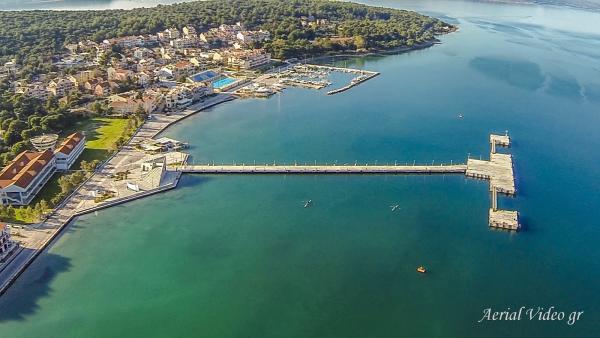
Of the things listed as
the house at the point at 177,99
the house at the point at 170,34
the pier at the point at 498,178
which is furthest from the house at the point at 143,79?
the pier at the point at 498,178

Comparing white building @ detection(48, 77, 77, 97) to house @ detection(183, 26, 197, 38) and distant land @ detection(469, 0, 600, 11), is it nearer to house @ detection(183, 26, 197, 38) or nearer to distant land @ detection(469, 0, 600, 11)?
house @ detection(183, 26, 197, 38)

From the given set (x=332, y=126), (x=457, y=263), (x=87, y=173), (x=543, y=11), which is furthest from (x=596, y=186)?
(x=543, y=11)

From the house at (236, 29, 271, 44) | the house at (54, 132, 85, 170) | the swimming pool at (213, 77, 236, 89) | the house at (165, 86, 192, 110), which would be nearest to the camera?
the house at (54, 132, 85, 170)

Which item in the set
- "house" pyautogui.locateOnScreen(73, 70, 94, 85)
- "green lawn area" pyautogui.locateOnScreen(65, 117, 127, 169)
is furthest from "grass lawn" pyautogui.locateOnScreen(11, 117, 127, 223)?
"house" pyautogui.locateOnScreen(73, 70, 94, 85)

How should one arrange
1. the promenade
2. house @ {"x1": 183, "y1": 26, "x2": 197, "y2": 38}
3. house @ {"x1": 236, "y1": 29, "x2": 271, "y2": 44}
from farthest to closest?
1. house @ {"x1": 183, "y1": 26, "x2": 197, "y2": 38}
2. house @ {"x1": 236, "y1": 29, "x2": 271, "y2": 44}
3. the promenade

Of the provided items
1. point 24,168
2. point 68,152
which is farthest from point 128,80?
point 24,168

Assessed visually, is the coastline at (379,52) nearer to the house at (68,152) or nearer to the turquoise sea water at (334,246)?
the turquoise sea water at (334,246)

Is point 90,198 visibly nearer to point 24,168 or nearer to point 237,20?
point 24,168

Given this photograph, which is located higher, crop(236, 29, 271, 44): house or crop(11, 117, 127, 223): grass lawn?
crop(236, 29, 271, 44): house
